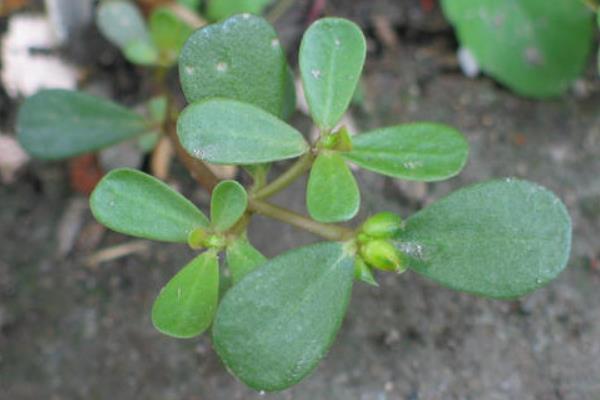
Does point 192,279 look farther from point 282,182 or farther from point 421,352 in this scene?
point 421,352

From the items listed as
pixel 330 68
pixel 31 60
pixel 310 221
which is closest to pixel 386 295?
pixel 310 221

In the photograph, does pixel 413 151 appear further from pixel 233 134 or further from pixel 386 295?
pixel 386 295

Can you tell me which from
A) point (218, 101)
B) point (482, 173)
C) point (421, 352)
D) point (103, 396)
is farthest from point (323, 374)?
point (218, 101)

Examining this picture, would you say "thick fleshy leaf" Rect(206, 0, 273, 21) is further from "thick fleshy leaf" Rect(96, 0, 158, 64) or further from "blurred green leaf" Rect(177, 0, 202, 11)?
"thick fleshy leaf" Rect(96, 0, 158, 64)

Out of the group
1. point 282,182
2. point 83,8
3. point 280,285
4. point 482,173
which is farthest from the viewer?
point 83,8

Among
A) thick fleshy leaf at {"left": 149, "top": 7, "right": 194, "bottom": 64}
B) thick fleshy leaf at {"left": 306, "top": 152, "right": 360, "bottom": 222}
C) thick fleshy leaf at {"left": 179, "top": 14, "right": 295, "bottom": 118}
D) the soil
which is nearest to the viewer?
thick fleshy leaf at {"left": 306, "top": 152, "right": 360, "bottom": 222}

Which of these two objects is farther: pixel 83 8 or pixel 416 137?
pixel 83 8

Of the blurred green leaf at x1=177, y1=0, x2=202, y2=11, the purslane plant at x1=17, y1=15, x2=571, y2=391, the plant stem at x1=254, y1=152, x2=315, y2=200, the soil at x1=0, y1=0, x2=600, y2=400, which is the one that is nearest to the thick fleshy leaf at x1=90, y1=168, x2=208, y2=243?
the purslane plant at x1=17, y1=15, x2=571, y2=391
